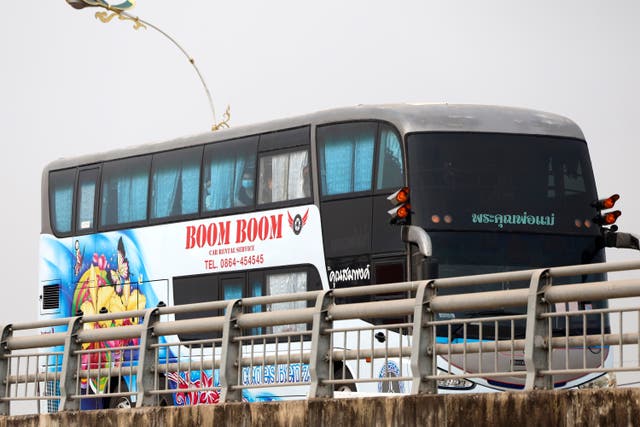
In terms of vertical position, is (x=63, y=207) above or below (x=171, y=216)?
above

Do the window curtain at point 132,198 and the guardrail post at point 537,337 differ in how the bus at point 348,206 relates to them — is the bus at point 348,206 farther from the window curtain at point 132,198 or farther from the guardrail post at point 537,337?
the guardrail post at point 537,337

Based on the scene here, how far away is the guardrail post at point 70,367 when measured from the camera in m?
16.9

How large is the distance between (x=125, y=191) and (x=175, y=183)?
130 cm

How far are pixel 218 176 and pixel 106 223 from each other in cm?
283

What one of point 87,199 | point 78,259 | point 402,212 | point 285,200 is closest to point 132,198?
point 87,199

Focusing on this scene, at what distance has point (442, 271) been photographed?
20234 millimetres

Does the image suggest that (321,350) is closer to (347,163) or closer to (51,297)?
(347,163)

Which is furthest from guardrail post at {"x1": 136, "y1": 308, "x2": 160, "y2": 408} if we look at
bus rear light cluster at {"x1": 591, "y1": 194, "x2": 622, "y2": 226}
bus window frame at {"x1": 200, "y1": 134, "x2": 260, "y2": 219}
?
bus rear light cluster at {"x1": 591, "y1": 194, "x2": 622, "y2": 226}

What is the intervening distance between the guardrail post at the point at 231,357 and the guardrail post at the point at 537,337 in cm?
395

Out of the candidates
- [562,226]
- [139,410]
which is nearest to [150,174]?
[562,226]

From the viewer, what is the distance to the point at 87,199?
26.4 metres

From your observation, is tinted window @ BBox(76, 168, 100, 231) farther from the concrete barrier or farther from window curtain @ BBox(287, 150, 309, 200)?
the concrete barrier

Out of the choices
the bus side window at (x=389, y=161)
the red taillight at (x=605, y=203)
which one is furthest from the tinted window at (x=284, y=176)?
the red taillight at (x=605, y=203)

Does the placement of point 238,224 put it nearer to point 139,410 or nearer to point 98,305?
point 98,305
